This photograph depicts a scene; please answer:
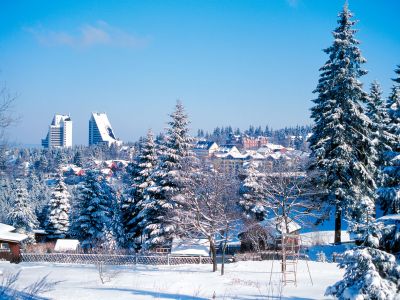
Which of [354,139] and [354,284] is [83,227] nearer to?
[354,139]

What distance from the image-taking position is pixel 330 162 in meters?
23.3

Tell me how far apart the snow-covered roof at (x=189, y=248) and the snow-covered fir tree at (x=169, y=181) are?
39.9 inches

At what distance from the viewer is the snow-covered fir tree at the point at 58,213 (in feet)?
133

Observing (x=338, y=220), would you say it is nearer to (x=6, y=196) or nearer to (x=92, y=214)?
(x=92, y=214)

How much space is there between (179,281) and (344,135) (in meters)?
13.8

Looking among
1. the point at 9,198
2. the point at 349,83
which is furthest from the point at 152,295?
the point at 9,198

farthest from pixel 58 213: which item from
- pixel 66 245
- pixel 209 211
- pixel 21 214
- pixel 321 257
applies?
pixel 321 257

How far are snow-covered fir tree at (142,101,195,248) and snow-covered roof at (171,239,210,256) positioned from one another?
3.32ft

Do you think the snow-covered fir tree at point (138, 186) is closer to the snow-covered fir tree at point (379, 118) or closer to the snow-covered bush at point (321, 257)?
the snow-covered bush at point (321, 257)

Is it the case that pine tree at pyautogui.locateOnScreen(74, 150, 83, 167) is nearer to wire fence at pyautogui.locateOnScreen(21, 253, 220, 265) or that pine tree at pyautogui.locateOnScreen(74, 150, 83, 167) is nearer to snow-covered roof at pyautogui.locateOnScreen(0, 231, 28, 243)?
snow-covered roof at pyautogui.locateOnScreen(0, 231, 28, 243)

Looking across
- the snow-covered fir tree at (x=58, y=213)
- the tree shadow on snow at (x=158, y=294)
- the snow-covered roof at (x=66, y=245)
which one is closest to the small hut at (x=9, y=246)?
the snow-covered roof at (x=66, y=245)

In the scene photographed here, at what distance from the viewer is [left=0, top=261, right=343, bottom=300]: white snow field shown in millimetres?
13570

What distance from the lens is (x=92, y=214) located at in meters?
33.7

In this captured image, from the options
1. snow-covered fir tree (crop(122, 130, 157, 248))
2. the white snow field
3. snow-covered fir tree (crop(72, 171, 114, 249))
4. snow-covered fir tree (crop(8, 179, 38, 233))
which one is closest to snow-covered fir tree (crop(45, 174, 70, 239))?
snow-covered fir tree (crop(8, 179, 38, 233))
